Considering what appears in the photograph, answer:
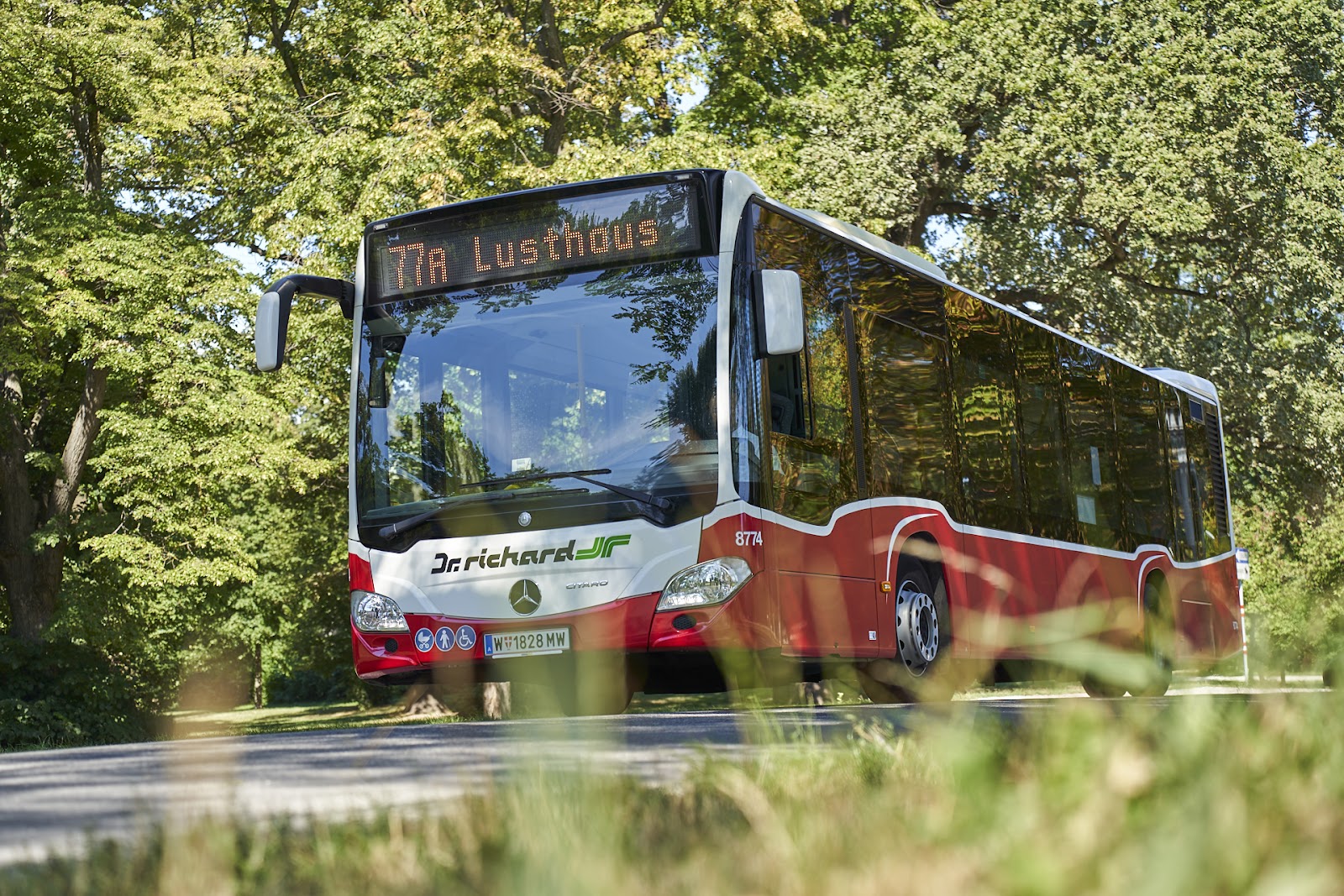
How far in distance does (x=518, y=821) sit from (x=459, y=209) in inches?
289

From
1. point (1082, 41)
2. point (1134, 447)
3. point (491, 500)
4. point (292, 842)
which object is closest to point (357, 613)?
point (491, 500)

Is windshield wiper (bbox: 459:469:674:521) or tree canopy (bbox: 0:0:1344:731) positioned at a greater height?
tree canopy (bbox: 0:0:1344:731)

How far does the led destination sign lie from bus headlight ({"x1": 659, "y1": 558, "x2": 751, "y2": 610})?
6.06 ft

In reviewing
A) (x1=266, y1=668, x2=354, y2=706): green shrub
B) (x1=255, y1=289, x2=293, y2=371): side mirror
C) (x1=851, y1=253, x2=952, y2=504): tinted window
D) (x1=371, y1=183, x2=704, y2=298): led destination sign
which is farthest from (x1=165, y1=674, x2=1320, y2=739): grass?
(x1=266, y1=668, x2=354, y2=706): green shrub

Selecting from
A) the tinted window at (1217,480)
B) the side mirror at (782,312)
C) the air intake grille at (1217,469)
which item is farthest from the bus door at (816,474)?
the air intake grille at (1217,469)

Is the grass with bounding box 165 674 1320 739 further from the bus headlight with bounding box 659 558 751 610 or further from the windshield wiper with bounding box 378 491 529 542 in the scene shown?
the windshield wiper with bounding box 378 491 529 542

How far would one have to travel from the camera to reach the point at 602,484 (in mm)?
9055

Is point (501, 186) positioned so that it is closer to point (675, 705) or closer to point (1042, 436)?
point (675, 705)

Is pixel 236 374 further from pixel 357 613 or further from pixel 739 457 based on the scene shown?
pixel 739 457

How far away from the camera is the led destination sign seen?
945cm

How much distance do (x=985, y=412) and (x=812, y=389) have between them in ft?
8.82

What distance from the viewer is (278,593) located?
4034 centimetres

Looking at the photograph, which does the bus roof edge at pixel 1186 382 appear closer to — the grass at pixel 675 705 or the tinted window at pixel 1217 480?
the tinted window at pixel 1217 480

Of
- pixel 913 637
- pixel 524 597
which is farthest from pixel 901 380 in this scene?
pixel 524 597
